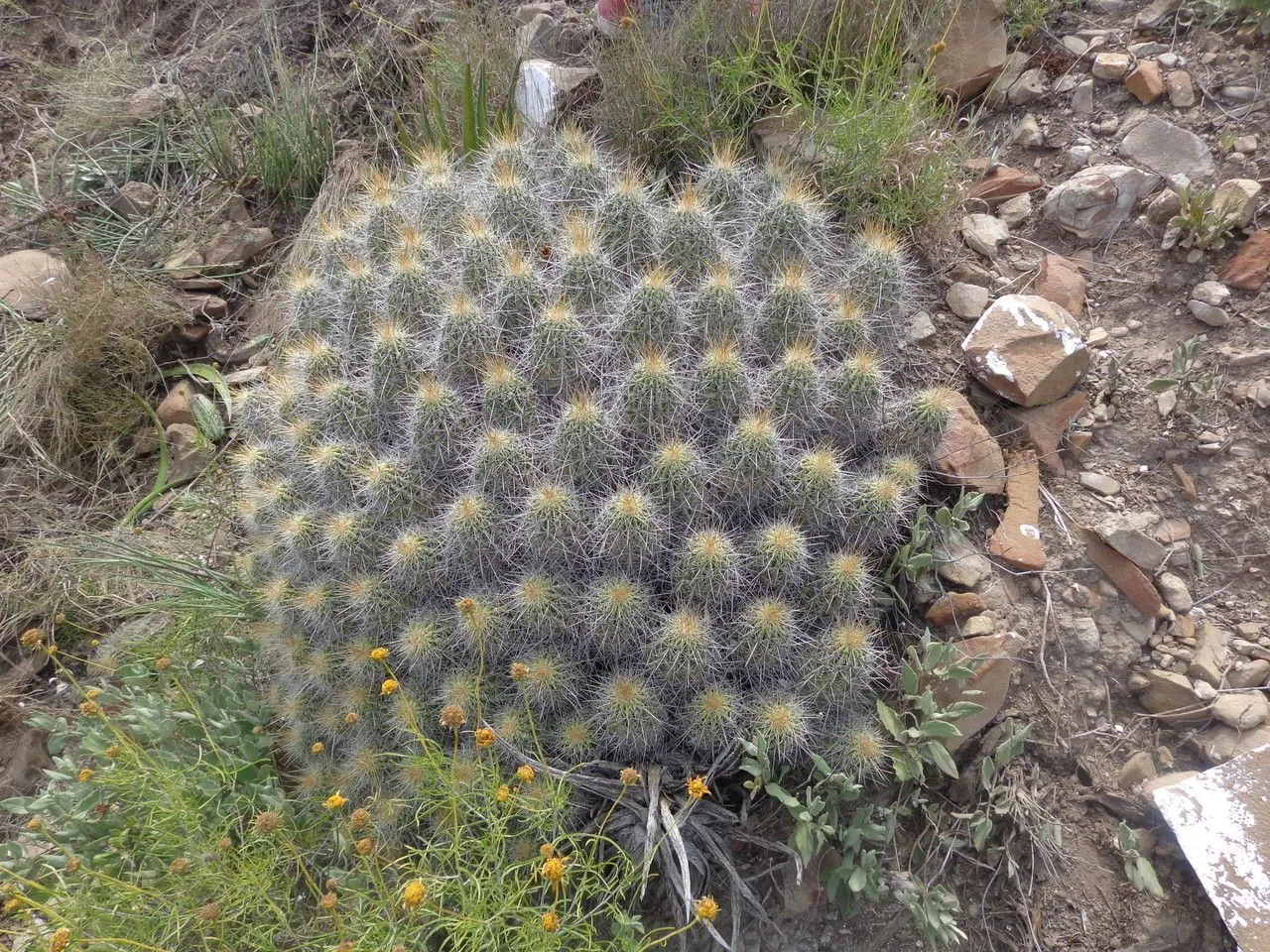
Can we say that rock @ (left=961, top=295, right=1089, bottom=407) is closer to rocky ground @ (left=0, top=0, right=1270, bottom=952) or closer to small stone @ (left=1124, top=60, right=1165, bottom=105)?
rocky ground @ (left=0, top=0, right=1270, bottom=952)

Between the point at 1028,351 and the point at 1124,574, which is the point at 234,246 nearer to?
the point at 1028,351

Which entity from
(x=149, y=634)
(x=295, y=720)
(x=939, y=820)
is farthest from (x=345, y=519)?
(x=939, y=820)

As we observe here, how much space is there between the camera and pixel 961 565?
2508 millimetres

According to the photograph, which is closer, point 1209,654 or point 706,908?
point 706,908

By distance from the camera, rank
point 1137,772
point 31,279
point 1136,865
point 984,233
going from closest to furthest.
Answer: point 1136,865, point 1137,772, point 984,233, point 31,279

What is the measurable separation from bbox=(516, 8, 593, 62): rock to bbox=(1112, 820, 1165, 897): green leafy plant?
4.08 meters

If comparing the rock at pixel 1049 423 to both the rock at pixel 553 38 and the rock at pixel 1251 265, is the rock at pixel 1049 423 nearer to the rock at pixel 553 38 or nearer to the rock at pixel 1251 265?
the rock at pixel 1251 265

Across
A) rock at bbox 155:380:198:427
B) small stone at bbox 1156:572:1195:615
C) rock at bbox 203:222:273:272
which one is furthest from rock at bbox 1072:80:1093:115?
rock at bbox 155:380:198:427

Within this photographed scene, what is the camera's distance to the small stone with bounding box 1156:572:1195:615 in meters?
2.38

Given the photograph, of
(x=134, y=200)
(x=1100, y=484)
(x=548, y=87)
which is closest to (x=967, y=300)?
(x=1100, y=484)

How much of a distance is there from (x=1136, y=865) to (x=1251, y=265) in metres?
1.99

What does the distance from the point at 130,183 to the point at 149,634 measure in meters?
2.77

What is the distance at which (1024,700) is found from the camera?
7.80 ft

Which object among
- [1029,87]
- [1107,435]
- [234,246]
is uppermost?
[1029,87]
